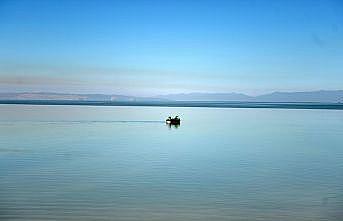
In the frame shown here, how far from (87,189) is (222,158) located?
10.3 metres

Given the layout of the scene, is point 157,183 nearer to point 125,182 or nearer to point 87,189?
point 125,182

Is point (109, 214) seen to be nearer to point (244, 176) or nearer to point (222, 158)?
point (244, 176)

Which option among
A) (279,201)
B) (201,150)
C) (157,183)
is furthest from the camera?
(201,150)

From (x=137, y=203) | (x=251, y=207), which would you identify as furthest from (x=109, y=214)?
(x=251, y=207)

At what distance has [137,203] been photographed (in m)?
13.4

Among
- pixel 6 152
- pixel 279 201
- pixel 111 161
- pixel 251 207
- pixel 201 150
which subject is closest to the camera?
pixel 251 207

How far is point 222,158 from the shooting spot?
23719 millimetres

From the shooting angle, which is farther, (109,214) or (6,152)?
(6,152)

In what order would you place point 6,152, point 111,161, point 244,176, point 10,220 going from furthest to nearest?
point 6,152 < point 111,161 < point 244,176 < point 10,220

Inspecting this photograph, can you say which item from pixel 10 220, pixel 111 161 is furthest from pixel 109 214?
pixel 111 161

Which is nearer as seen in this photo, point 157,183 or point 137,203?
point 137,203

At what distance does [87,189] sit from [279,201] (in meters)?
6.74

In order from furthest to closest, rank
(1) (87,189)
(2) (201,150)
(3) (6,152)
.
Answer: (2) (201,150), (3) (6,152), (1) (87,189)

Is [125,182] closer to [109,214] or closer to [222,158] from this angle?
[109,214]
